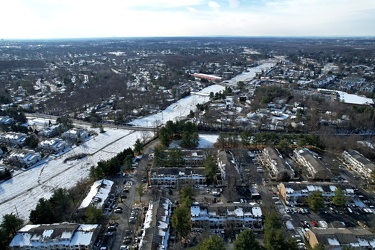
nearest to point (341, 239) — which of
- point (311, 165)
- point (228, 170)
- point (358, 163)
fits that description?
point (311, 165)

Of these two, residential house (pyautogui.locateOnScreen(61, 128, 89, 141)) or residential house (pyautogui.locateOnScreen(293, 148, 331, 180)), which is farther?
residential house (pyautogui.locateOnScreen(61, 128, 89, 141))

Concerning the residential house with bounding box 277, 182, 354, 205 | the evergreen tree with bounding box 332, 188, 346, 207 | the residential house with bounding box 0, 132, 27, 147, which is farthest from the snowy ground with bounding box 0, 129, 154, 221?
the evergreen tree with bounding box 332, 188, 346, 207

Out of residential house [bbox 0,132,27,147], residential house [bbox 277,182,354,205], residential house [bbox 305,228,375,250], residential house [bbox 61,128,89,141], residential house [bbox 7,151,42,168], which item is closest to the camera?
residential house [bbox 305,228,375,250]

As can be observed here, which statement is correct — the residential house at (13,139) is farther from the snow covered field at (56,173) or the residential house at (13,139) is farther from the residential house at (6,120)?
the snow covered field at (56,173)

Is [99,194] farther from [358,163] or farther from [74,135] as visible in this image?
[358,163]

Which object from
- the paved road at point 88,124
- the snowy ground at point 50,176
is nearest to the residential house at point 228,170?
the snowy ground at point 50,176

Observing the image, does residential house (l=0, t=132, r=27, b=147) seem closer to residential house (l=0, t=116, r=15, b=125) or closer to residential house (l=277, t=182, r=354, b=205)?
residential house (l=0, t=116, r=15, b=125)
